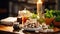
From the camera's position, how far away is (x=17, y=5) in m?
4.33

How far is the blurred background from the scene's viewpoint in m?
4.24

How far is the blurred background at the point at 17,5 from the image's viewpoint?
4.24 meters

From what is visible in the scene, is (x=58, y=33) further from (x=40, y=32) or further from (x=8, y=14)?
(x=8, y=14)

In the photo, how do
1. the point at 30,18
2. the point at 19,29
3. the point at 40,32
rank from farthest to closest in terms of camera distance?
the point at 30,18, the point at 19,29, the point at 40,32

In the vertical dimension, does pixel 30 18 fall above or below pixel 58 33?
above

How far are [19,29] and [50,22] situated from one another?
1.17ft

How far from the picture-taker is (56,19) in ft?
6.16

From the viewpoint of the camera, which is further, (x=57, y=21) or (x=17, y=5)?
(x=17, y=5)

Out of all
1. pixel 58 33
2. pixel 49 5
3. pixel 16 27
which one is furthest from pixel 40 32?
pixel 49 5

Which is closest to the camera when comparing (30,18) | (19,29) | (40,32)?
(40,32)

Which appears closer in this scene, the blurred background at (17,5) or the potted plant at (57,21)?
the potted plant at (57,21)

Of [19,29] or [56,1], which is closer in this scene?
[19,29]

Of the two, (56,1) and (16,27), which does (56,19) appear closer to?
(16,27)

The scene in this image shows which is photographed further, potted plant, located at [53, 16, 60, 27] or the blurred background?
the blurred background
